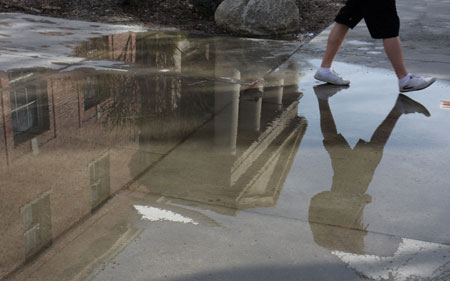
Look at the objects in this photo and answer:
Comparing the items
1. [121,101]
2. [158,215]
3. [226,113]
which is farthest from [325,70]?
[158,215]

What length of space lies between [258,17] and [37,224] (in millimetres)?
5773

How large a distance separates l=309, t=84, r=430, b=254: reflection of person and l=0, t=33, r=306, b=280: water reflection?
0.89 ft

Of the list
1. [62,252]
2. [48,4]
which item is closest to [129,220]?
[62,252]

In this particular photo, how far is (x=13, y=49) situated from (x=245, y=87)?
277 centimetres

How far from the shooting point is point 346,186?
3629 millimetres

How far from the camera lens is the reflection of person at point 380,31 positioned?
5453 mm

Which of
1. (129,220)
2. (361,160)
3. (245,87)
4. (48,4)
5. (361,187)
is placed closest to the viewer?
(129,220)

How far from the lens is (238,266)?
2727 mm

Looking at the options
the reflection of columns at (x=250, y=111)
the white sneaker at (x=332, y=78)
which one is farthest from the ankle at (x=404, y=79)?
the reflection of columns at (x=250, y=111)

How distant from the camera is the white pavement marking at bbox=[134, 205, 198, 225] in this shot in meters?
3.12

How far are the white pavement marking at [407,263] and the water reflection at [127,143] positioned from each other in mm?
725

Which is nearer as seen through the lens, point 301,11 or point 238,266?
point 238,266

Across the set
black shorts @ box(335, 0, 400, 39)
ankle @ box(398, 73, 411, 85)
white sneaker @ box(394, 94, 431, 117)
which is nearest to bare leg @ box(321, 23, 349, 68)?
black shorts @ box(335, 0, 400, 39)

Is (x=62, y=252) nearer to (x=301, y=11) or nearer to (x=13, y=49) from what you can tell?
(x=13, y=49)
